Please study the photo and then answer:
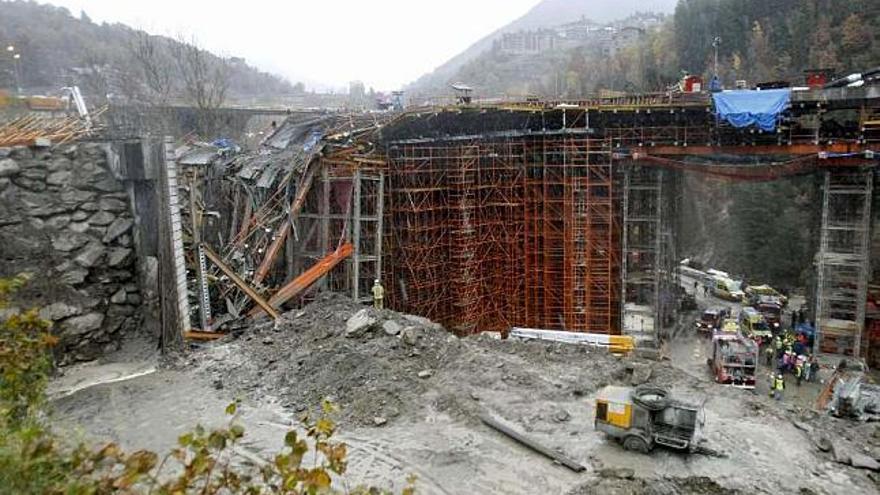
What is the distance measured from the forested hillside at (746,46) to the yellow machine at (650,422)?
79.4 feet

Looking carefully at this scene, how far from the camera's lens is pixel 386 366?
13609 millimetres

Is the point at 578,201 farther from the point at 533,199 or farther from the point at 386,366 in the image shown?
the point at 386,366

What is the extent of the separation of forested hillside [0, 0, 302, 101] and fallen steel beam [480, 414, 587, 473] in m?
40.9

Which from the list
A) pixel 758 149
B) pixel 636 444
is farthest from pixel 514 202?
pixel 636 444

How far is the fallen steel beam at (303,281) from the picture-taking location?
1861 centimetres

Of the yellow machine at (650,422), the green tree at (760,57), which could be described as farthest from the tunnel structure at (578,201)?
the green tree at (760,57)

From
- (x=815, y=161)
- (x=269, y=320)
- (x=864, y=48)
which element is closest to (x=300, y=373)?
(x=269, y=320)

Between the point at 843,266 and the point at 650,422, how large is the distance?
16.2 m

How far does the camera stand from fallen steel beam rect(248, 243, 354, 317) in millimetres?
18609

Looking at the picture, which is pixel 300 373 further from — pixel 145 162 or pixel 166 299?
pixel 145 162

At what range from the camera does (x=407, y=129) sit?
963 inches

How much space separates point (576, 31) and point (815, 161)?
126 metres

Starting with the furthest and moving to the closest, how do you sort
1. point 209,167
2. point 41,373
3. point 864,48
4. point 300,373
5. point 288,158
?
point 864,48, point 209,167, point 288,158, point 300,373, point 41,373

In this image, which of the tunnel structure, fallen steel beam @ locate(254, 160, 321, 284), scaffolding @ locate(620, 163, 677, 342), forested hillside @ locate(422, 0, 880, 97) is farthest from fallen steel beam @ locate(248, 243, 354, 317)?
forested hillside @ locate(422, 0, 880, 97)
